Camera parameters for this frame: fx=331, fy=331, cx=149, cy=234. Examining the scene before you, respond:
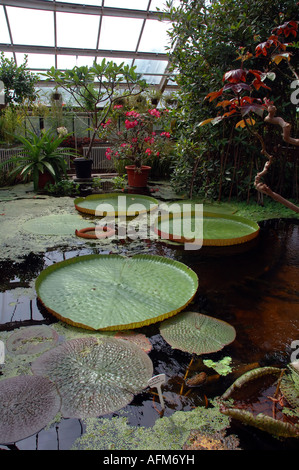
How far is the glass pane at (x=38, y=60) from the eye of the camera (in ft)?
29.5

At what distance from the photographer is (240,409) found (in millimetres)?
1171

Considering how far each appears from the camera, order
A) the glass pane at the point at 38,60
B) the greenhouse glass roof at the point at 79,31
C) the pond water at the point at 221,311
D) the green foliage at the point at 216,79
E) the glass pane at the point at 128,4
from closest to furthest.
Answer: the pond water at the point at 221,311 → the green foliage at the point at 216,79 → the greenhouse glass roof at the point at 79,31 → the glass pane at the point at 128,4 → the glass pane at the point at 38,60

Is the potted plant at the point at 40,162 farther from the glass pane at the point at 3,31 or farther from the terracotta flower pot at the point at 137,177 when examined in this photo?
the glass pane at the point at 3,31

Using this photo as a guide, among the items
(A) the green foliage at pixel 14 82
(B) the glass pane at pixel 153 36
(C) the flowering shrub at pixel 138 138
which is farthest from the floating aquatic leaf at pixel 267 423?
(B) the glass pane at pixel 153 36

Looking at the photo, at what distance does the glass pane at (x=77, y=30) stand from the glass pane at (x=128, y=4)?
1.55 ft

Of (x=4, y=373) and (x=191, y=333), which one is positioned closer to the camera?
(x=4, y=373)

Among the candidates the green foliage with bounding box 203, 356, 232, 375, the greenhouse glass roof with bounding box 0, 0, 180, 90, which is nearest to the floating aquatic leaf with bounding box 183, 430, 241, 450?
the green foliage with bounding box 203, 356, 232, 375

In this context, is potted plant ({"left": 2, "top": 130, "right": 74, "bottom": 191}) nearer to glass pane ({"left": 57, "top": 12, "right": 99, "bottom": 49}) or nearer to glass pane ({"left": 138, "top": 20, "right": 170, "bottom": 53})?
glass pane ({"left": 57, "top": 12, "right": 99, "bottom": 49})

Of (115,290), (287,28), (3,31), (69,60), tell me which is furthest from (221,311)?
(69,60)
